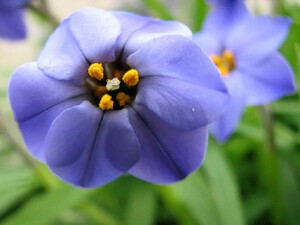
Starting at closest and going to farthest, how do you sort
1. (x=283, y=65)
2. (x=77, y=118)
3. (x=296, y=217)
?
(x=77, y=118) < (x=283, y=65) < (x=296, y=217)

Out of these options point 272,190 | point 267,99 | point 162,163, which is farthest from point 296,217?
point 162,163

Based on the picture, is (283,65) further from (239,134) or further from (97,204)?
(97,204)

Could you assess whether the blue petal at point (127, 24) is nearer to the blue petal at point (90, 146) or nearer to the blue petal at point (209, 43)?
the blue petal at point (90, 146)

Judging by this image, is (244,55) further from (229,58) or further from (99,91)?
(99,91)

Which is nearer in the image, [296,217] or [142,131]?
[142,131]

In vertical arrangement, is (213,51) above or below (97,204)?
above

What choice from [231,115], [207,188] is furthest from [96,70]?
[207,188]

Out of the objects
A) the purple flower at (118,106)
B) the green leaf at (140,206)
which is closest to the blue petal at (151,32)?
the purple flower at (118,106)
